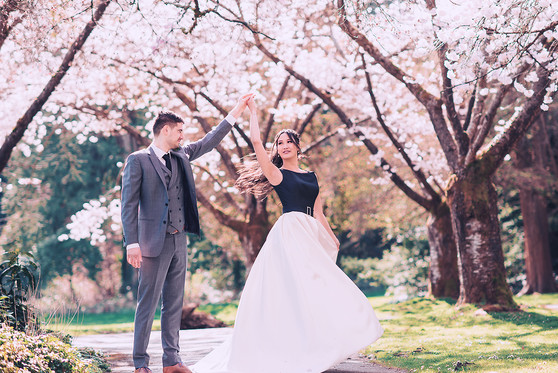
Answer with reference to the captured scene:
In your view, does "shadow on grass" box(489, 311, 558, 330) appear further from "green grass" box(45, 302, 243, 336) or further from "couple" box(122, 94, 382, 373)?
"green grass" box(45, 302, 243, 336)

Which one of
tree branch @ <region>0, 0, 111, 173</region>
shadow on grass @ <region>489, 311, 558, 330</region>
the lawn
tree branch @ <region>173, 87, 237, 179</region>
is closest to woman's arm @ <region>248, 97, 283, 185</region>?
the lawn

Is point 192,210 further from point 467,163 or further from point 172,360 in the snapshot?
point 467,163

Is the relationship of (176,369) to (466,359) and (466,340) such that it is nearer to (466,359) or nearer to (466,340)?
(466,359)

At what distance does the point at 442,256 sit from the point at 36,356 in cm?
952

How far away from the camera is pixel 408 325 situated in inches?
377

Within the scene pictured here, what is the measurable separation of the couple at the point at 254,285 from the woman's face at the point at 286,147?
1.13 feet

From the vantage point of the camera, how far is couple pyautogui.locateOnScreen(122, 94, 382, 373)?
460 centimetres

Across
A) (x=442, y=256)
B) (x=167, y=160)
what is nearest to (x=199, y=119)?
(x=442, y=256)

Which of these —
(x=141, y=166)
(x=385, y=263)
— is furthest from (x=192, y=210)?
(x=385, y=263)

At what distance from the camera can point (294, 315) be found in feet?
15.4

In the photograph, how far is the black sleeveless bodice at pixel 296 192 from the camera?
5.25 m

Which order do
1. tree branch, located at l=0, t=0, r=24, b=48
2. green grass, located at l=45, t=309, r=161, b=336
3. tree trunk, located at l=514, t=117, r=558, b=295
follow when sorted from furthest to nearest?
tree trunk, located at l=514, t=117, r=558, b=295, green grass, located at l=45, t=309, r=161, b=336, tree branch, located at l=0, t=0, r=24, b=48

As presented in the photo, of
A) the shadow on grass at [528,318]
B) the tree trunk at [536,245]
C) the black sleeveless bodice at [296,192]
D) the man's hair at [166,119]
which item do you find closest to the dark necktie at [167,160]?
the man's hair at [166,119]

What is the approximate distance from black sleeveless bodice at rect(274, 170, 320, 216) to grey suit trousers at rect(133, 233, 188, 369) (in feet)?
3.16
